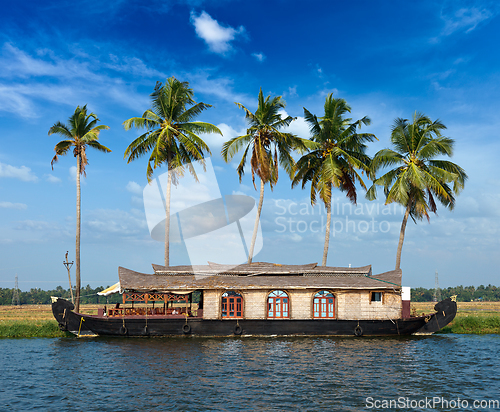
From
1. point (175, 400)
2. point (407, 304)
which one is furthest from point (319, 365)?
point (407, 304)

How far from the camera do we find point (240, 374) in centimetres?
1552

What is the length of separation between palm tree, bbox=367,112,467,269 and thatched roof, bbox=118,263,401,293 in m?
6.23

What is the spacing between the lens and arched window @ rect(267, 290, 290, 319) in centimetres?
2478

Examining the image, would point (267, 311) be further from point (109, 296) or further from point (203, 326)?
point (109, 296)

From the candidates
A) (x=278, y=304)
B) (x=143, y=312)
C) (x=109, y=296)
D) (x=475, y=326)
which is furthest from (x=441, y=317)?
(x=109, y=296)

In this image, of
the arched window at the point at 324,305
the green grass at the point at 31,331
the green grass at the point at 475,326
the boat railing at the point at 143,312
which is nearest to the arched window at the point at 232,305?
the boat railing at the point at 143,312

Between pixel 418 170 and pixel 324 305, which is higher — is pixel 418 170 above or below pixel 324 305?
above

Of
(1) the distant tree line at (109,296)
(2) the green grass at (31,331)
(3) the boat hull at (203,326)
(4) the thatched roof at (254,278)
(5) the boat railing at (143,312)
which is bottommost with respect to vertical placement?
(1) the distant tree line at (109,296)

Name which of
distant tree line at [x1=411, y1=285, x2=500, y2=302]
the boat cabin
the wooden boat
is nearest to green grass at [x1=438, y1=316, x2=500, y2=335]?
the wooden boat

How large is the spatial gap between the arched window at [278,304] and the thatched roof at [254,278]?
630 millimetres

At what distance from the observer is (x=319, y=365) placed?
55.5 ft

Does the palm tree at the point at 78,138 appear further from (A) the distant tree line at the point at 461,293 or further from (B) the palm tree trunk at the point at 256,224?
(A) the distant tree line at the point at 461,293

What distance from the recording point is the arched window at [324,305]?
977 inches

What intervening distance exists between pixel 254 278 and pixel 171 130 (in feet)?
43.6
